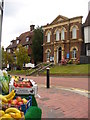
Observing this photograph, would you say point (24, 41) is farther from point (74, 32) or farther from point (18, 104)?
point (18, 104)

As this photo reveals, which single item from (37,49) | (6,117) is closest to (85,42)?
(37,49)

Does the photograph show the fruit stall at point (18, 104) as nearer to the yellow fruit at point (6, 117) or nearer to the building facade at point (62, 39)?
the yellow fruit at point (6, 117)

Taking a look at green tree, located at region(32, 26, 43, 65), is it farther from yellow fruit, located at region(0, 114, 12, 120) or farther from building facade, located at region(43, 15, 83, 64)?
yellow fruit, located at region(0, 114, 12, 120)

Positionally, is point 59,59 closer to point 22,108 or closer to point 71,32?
point 71,32

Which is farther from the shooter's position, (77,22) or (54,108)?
(77,22)

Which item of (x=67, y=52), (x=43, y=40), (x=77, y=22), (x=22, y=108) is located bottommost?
(x=22, y=108)

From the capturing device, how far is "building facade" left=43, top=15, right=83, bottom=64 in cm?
3444

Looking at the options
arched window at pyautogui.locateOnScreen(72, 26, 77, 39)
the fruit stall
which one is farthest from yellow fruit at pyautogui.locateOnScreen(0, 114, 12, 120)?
arched window at pyautogui.locateOnScreen(72, 26, 77, 39)

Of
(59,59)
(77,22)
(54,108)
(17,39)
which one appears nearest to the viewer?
(54,108)

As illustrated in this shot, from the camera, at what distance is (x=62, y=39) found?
36.8 meters

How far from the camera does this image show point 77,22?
A: 34.5m

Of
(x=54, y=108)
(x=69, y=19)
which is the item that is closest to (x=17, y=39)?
(x=69, y=19)

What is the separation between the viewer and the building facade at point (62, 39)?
34438 millimetres

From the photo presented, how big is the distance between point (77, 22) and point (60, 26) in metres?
4.10
